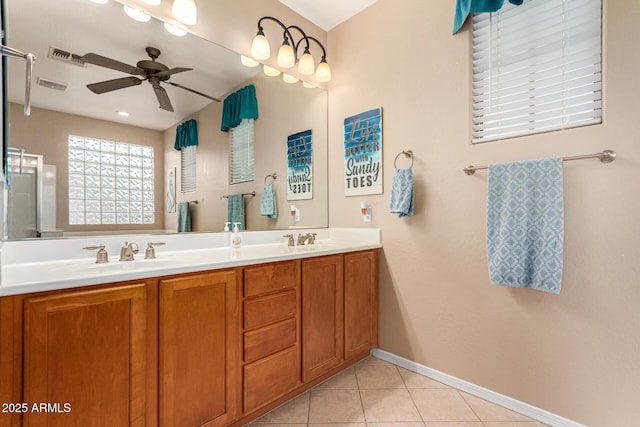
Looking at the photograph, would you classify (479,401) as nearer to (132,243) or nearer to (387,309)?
(387,309)

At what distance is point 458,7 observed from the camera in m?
1.68

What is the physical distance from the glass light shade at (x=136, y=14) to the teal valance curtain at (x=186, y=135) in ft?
1.76

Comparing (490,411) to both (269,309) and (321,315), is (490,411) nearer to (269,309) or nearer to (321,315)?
(321,315)

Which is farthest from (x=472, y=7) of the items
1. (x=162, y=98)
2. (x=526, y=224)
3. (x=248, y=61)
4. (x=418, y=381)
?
(x=418, y=381)

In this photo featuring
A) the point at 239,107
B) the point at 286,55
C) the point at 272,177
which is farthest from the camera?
the point at 272,177

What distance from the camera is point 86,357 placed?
3.16 feet

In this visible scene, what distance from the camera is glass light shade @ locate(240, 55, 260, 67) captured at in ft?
6.53

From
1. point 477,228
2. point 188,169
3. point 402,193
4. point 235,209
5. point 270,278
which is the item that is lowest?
point 270,278

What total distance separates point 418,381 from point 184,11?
2.59 m

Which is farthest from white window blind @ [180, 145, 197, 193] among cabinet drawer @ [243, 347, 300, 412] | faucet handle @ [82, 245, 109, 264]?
cabinet drawer @ [243, 347, 300, 412]

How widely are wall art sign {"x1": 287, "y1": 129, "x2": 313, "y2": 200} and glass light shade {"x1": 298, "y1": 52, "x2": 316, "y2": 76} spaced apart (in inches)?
17.6

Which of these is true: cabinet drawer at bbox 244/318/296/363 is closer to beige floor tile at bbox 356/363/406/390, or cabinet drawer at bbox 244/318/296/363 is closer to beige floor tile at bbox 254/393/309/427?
beige floor tile at bbox 254/393/309/427

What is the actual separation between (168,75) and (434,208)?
5.76ft

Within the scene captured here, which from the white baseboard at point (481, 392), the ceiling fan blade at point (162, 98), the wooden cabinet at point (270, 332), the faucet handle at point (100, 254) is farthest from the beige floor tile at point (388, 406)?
the ceiling fan blade at point (162, 98)
